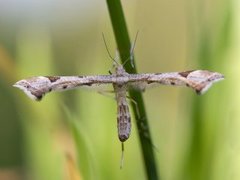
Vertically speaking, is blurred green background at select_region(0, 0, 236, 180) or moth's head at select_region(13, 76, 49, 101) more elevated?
moth's head at select_region(13, 76, 49, 101)

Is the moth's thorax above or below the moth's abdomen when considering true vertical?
above

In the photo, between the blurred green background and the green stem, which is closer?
the green stem

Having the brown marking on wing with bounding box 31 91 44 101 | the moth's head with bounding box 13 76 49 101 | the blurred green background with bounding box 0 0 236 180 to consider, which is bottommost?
the blurred green background with bounding box 0 0 236 180

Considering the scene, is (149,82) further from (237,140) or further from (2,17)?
(2,17)

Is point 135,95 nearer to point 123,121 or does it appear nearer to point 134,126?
point 123,121

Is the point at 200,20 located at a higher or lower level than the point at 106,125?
higher

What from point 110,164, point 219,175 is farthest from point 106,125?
point 219,175
